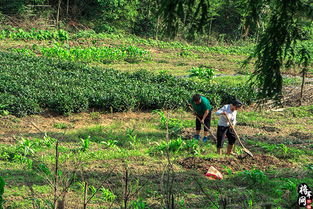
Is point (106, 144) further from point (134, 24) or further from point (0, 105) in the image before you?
point (134, 24)

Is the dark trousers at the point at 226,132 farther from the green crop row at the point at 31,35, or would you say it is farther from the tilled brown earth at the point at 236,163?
the green crop row at the point at 31,35

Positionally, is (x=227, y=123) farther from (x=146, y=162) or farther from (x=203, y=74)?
(x=203, y=74)

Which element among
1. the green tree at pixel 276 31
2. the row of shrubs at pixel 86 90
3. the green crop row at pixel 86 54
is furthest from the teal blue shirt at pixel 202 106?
the green crop row at pixel 86 54

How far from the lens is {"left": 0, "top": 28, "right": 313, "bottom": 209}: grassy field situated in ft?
23.9

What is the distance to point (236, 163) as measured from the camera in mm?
9758

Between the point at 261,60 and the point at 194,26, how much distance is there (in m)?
1.20

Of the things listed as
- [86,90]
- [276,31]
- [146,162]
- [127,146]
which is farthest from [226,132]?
[86,90]

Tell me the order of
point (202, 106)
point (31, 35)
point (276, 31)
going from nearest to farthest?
point (276, 31), point (202, 106), point (31, 35)

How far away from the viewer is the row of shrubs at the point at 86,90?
14.1m

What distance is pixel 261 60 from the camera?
19.9ft

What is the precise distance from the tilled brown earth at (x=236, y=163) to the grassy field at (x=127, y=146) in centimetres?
2

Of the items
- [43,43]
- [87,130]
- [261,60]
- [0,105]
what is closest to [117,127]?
[87,130]

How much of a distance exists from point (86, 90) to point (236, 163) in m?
7.32

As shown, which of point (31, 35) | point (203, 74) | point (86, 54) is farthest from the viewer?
point (31, 35)
